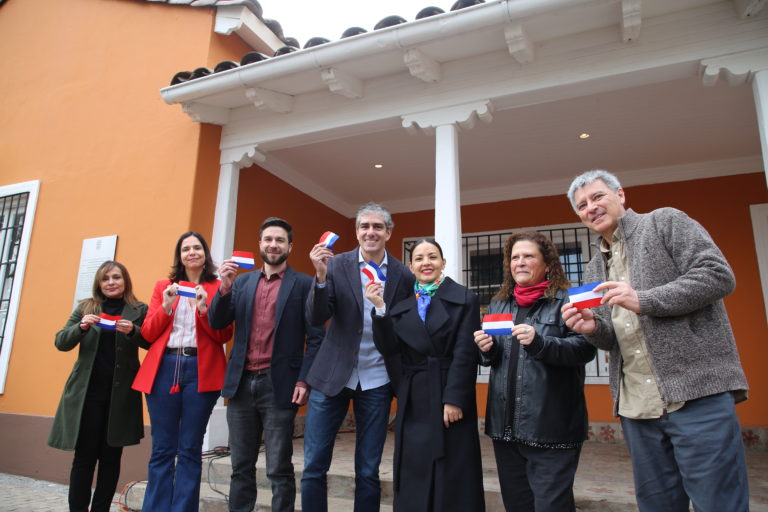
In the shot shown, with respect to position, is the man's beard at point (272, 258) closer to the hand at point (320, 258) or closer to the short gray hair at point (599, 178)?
the hand at point (320, 258)

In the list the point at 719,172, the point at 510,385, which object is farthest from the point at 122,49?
the point at 719,172

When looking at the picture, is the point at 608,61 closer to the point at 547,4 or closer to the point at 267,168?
the point at 547,4

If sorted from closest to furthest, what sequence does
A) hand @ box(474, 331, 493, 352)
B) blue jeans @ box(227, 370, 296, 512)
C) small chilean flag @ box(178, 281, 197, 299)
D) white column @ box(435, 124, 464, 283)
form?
hand @ box(474, 331, 493, 352) < blue jeans @ box(227, 370, 296, 512) < small chilean flag @ box(178, 281, 197, 299) < white column @ box(435, 124, 464, 283)

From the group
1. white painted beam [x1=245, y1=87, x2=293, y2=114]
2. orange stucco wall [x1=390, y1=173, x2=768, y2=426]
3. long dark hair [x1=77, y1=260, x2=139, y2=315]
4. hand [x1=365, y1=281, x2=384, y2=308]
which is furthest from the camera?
orange stucco wall [x1=390, y1=173, x2=768, y2=426]

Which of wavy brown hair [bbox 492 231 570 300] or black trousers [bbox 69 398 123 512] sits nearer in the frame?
wavy brown hair [bbox 492 231 570 300]

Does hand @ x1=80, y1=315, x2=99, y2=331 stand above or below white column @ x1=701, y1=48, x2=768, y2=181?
below

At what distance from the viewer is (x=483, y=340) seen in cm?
235

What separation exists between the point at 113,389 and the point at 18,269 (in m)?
3.26

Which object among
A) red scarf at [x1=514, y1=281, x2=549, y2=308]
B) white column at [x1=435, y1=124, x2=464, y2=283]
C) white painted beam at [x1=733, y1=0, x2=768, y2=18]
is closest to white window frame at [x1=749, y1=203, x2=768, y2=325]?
white painted beam at [x1=733, y1=0, x2=768, y2=18]

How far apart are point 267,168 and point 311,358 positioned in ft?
11.2

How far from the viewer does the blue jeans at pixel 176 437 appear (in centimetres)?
297

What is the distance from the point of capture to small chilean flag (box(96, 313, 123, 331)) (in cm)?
323

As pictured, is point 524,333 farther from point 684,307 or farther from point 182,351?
point 182,351

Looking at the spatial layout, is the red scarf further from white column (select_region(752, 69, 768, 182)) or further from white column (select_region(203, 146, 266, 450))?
white column (select_region(203, 146, 266, 450))
